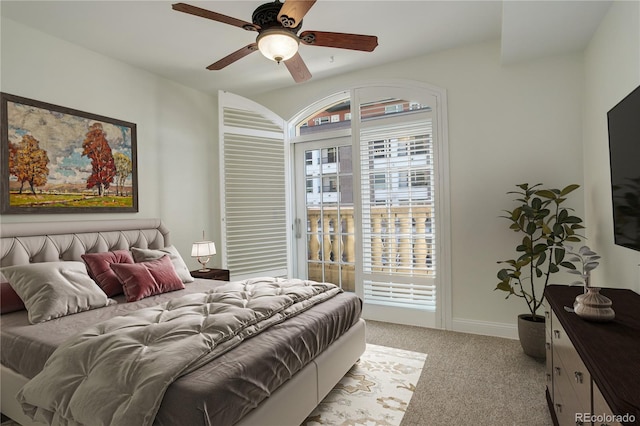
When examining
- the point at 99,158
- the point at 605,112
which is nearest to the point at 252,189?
the point at 99,158

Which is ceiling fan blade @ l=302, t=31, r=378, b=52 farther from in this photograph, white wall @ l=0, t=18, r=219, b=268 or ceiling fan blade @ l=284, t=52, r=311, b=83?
white wall @ l=0, t=18, r=219, b=268

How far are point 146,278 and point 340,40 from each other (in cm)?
229

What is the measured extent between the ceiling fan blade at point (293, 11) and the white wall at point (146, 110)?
2.32 metres

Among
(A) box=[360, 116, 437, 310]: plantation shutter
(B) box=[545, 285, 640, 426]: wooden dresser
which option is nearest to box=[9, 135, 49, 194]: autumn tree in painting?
(A) box=[360, 116, 437, 310]: plantation shutter

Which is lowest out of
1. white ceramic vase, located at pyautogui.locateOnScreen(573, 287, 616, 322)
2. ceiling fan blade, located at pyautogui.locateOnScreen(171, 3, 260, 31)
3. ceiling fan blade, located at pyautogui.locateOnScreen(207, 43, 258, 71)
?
white ceramic vase, located at pyautogui.locateOnScreen(573, 287, 616, 322)

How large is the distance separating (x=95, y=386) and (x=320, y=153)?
3563 millimetres

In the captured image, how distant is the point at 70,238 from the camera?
293cm

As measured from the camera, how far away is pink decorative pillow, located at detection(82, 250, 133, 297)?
273 centimetres

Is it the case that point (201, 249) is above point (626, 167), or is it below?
below

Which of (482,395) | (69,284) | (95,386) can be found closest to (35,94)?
(69,284)

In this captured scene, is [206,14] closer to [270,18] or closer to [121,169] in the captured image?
[270,18]

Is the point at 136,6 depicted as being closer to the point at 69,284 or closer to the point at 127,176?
the point at 127,176

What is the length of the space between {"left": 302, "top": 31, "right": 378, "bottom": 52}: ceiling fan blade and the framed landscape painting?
2314 mm

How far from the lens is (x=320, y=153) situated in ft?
14.8
